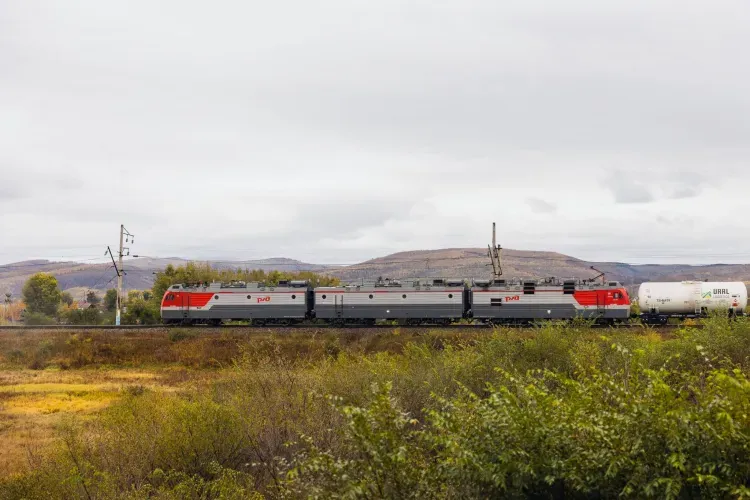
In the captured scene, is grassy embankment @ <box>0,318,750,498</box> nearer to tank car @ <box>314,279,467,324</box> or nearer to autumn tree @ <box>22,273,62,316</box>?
tank car @ <box>314,279,467,324</box>

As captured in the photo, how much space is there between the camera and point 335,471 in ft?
34.1

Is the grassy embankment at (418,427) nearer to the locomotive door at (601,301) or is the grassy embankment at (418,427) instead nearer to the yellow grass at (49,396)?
the yellow grass at (49,396)

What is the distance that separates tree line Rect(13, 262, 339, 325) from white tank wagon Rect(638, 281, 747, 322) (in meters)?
35.3

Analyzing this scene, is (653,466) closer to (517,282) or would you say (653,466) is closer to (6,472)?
(6,472)

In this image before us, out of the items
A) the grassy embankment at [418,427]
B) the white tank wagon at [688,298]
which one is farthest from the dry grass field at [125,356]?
the white tank wagon at [688,298]

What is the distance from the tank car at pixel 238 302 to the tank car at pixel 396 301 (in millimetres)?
2159

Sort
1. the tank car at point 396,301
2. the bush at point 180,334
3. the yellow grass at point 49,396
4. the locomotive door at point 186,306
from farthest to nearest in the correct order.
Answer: the locomotive door at point 186,306
the bush at point 180,334
the tank car at point 396,301
the yellow grass at point 49,396

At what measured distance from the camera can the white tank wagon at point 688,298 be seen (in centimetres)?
5259

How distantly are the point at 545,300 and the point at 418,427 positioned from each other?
110ft

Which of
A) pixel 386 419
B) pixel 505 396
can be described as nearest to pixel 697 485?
pixel 505 396

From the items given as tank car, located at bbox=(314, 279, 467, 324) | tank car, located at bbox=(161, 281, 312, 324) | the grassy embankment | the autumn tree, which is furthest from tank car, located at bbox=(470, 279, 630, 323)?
the autumn tree

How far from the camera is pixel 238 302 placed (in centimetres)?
5572

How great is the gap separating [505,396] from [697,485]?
3.40 meters

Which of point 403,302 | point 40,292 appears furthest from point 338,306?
point 40,292
